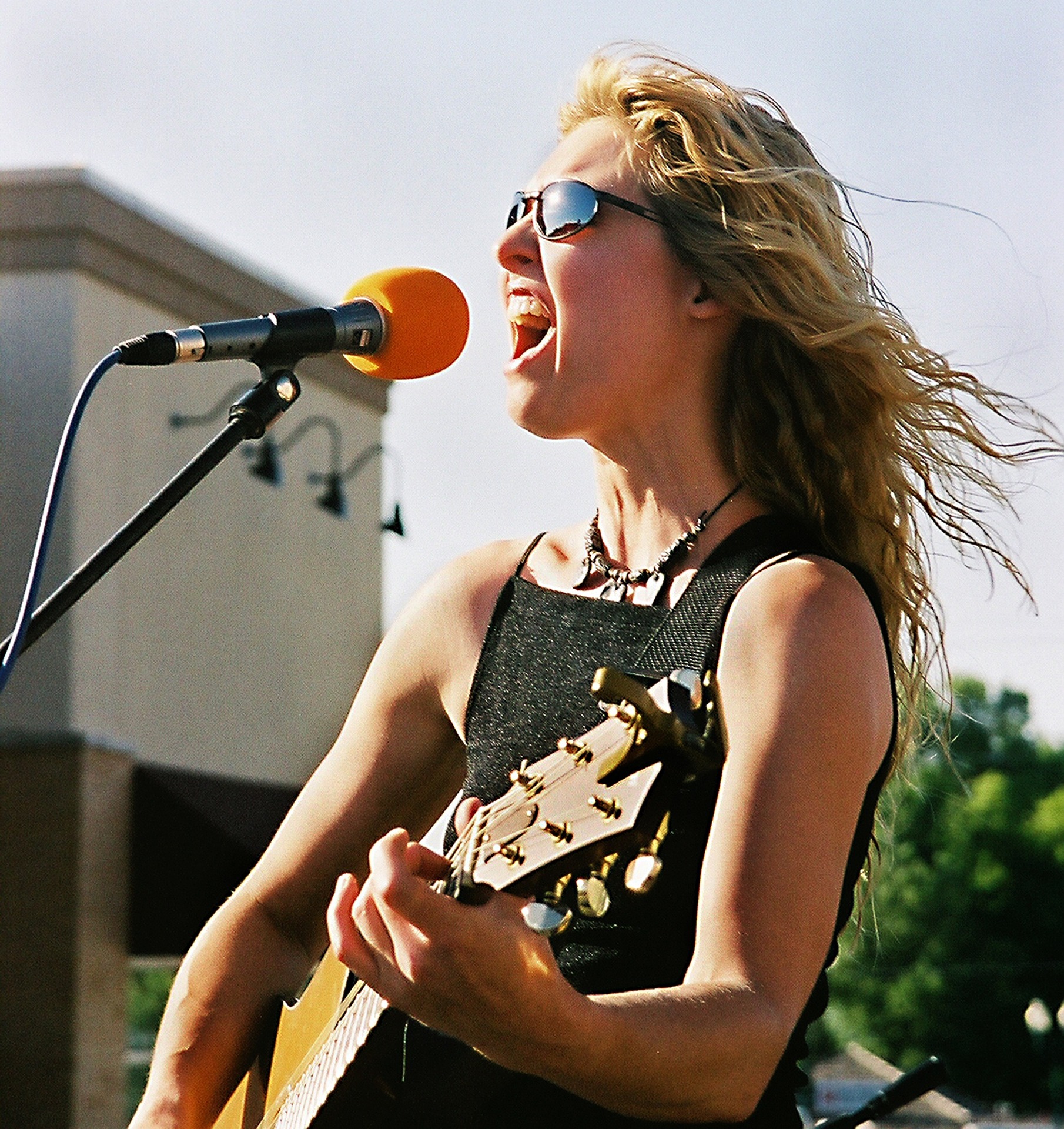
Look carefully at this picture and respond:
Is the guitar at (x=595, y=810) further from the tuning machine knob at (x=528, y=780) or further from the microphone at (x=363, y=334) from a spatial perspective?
the microphone at (x=363, y=334)

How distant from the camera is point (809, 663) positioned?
2193 mm

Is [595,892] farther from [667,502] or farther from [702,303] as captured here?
[702,303]

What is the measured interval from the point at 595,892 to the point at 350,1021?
1.95 feet

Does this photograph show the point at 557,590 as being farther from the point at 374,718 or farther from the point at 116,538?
the point at 116,538

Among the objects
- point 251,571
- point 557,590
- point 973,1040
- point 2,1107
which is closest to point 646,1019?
point 557,590

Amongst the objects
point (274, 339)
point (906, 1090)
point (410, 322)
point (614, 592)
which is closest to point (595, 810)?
point (614, 592)

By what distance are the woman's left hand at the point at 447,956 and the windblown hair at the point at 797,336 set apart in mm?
951

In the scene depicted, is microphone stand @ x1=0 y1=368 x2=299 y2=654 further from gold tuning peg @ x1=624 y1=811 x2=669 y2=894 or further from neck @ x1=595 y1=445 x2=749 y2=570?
gold tuning peg @ x1=624 y1=811 x2=669 y2=894

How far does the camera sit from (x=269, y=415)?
8.25 ft

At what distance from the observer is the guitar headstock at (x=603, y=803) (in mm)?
1664

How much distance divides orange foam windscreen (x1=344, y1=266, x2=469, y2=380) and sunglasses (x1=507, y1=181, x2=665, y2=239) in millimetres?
203

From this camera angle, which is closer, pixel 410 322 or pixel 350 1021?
pixel 350 1021

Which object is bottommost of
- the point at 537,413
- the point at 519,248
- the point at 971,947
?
the point at 971,947

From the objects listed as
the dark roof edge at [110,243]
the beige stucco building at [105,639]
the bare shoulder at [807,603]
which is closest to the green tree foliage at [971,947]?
the beige stucco building at [105,639]
